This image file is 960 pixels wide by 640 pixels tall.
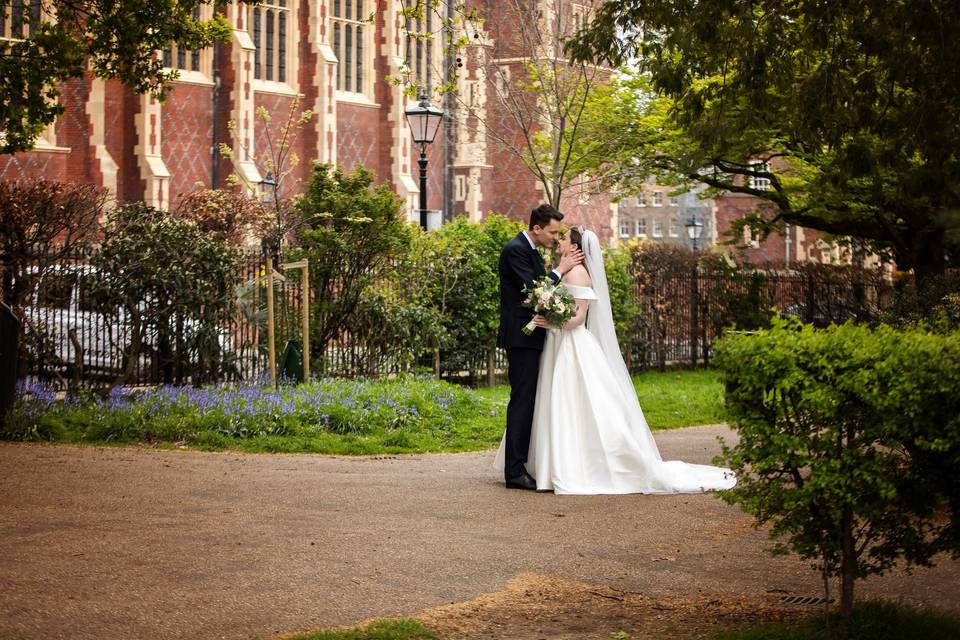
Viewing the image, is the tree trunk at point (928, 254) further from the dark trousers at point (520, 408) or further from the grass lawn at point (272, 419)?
the dark trousers at point (520, 408)

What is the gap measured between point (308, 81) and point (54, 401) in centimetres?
2713

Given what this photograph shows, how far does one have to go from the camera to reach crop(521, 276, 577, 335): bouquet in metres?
8.88

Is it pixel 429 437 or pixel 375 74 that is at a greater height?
pixel 375 74

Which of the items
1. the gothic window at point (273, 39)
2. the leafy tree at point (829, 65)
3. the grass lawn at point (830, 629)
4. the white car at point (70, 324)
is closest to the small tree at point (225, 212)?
the white car at point (70, 324)

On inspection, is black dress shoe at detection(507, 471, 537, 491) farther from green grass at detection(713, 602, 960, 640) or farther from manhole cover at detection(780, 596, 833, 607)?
green grass at detection(713, 602, 960, 640)

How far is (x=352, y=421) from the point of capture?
1175 centimetres

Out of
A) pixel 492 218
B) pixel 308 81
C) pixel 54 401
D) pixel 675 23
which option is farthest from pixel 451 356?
pixel 308 81

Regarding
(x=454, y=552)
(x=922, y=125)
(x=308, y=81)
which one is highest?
(x=308, y=81)

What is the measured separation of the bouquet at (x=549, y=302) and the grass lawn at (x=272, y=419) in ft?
9.23

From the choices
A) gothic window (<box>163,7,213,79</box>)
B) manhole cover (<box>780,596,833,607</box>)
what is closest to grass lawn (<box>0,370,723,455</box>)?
manhole cover (<box>780,596,833,607</box>)

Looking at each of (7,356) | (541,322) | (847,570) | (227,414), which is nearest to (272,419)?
(227,414)

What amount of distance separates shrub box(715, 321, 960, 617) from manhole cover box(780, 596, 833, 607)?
1.93 ft

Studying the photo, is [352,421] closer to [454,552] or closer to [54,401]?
[54,401]

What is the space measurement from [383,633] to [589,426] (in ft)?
14.1
